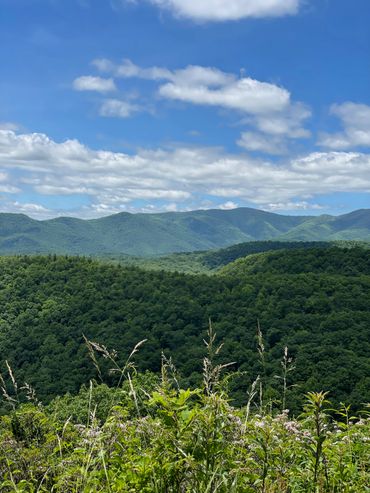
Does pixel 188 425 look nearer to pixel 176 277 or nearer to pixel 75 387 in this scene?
pixel 75 387

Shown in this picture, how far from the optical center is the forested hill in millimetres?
84438

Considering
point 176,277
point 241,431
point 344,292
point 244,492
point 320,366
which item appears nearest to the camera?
point 244,492

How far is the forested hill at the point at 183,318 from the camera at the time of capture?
8444cm

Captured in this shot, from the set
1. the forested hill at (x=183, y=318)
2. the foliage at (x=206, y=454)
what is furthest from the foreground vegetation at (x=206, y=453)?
the forested hill at (x=183, y=318)

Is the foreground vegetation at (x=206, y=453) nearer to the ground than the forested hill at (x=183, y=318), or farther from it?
farther from it

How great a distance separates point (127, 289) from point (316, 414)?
13574cm

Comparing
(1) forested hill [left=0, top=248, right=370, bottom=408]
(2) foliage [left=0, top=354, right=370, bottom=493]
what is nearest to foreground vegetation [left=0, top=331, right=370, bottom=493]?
(2) foliage [left=0, top=354, right=370, bottom=493]

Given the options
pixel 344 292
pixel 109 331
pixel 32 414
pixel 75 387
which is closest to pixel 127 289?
pixel 109 331

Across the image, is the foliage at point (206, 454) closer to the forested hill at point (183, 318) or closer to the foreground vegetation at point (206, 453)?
the foreground vegetation at point (206, 453)

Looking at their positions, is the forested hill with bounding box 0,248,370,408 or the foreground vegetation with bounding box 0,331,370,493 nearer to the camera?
the foreground vegetation with bounding box 0,331,370,493

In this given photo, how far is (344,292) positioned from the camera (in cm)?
11844

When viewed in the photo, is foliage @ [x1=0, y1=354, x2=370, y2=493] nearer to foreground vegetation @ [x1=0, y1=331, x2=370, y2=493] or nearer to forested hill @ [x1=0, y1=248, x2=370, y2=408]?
foreground vegetation @ [x1=0, y1=331, x2=370, y2=493]

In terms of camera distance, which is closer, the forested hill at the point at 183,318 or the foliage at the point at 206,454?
the foliage at the point at 206,454

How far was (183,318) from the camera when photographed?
120375 millimetres
